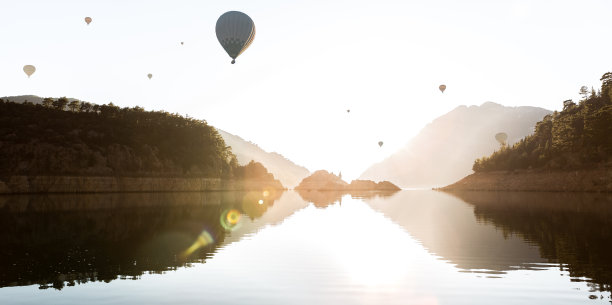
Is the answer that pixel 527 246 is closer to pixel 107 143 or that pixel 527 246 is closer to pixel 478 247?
pixel 478 247

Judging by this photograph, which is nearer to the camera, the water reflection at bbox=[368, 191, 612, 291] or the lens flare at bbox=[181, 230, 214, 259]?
the water reflection at bbox=[368, 191, 612, 291]

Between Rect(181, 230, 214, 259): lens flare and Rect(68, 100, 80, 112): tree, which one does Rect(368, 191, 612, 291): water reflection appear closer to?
Rect(181, 230, 214, 259): lens flare

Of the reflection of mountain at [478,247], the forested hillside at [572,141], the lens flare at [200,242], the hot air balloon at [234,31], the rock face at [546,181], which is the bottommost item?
the reflection of mountain at [478,247]

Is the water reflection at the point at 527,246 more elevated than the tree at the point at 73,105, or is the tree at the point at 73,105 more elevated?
the tree at the point at 73,105

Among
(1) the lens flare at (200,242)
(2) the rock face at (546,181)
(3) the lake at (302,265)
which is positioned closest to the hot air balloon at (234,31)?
Result: (3) the lake at (302,265)

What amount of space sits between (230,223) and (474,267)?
2521 cm

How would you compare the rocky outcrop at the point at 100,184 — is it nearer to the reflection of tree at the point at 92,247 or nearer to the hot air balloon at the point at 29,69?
the hot air balloon at the point at 29,69

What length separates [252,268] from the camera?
2019 cm

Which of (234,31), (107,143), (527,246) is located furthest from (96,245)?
(107,143)

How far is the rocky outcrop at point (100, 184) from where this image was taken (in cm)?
9490

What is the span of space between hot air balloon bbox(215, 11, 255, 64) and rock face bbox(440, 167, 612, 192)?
92284 mm

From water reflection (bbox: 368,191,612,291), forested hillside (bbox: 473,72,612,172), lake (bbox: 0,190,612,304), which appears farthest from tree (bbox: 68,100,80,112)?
forested hillside (bbox: 473,72,612,172)

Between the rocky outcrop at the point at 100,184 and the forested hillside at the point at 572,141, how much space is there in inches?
4265

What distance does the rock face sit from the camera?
113m
